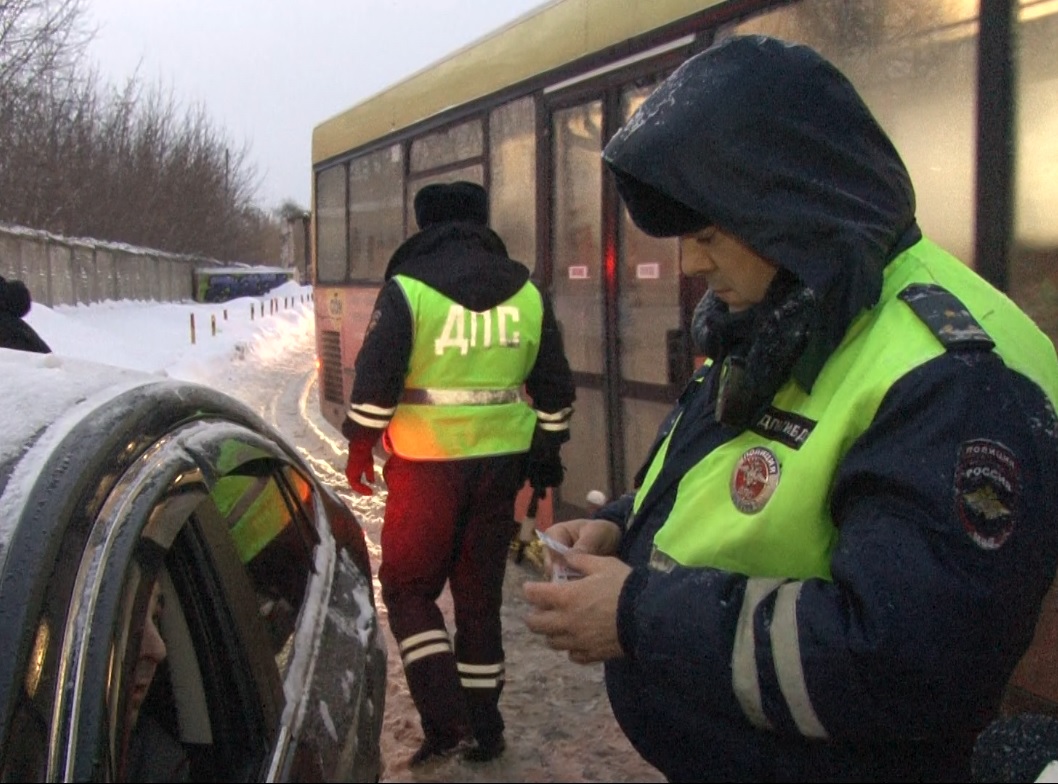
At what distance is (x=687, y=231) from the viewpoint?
1.68 m

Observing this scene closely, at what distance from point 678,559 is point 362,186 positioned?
8.03 meters

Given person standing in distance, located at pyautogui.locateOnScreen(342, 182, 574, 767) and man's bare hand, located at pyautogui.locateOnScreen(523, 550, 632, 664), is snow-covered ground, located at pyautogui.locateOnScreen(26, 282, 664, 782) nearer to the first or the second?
person standing in distance, located at pyautogui.locateOnScreen(342, 182, 574, 767)

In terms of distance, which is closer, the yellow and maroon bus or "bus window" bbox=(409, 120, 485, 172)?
the yellow and maroon bus

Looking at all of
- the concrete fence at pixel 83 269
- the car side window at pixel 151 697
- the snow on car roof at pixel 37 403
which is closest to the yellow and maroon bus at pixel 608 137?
the car side window at pixel 151 697

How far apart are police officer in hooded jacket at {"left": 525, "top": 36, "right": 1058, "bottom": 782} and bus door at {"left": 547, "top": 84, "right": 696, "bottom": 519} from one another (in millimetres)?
3470

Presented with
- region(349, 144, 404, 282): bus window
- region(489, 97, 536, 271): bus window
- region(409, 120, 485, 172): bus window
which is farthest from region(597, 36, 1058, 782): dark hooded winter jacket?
region(349, 144, 404, 282): bus window

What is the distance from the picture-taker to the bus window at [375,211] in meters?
8.40

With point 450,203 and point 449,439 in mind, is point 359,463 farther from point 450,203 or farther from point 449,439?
point 450,203

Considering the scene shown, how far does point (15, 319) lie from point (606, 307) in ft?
9.13

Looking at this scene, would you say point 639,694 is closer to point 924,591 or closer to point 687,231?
point 924,591

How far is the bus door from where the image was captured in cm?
524

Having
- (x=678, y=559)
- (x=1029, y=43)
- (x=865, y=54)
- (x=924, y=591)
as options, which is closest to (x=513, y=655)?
(x=865, y=54)

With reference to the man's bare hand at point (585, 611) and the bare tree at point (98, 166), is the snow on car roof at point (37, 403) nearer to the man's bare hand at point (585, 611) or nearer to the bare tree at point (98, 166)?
the man's bare hand at point (585, 611)

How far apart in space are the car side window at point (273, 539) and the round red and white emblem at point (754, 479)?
1019 millimetres
